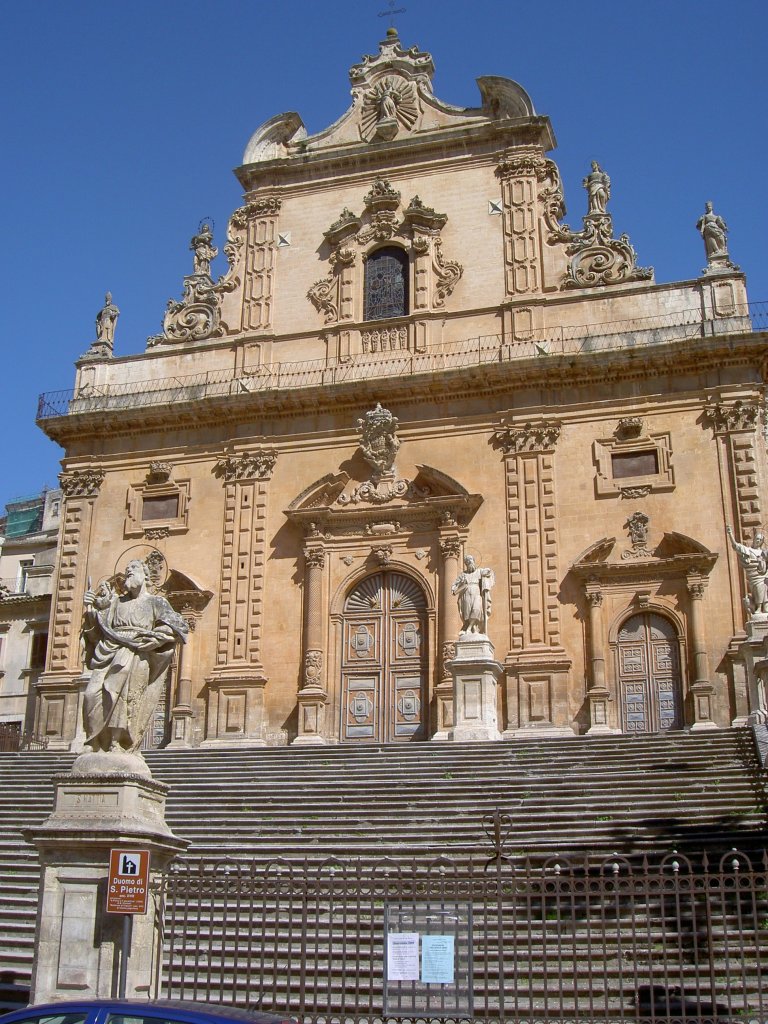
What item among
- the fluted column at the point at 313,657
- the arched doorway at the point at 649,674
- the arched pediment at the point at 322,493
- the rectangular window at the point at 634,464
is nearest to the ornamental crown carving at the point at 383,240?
the arched pediment at the point at 322,493

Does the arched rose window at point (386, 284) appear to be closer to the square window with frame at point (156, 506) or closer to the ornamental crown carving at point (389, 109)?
the ornamental crown carving at point (389, 109)

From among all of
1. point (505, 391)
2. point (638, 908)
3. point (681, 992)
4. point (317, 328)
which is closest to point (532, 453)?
point (505, 391)

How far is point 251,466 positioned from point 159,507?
2.44 m

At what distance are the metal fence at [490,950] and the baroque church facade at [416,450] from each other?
11862 millimetres

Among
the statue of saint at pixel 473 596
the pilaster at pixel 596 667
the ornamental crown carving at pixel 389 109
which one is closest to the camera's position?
the statue of saint at pixel 473 596

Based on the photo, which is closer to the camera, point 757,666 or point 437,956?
point 437,956

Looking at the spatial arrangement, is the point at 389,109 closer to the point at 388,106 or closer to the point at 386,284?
the point at 388,106

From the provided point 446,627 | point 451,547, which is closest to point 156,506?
point 451,547

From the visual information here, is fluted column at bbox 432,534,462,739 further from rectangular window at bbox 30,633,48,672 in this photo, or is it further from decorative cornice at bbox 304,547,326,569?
rectangular window at bbox 30,633,48,672

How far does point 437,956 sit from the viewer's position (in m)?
8.99

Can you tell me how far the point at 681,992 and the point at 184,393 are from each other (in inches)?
829

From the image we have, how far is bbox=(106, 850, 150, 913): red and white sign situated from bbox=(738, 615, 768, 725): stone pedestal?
10.8 meters

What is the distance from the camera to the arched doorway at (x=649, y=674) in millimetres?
22953

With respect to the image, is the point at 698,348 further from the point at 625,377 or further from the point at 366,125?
the point at 366,125
